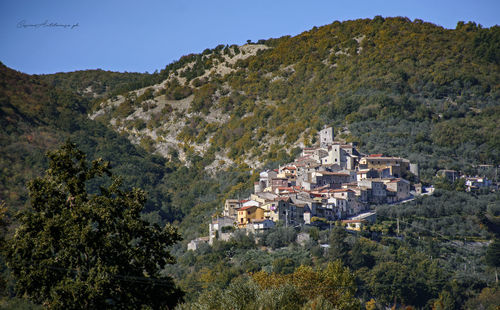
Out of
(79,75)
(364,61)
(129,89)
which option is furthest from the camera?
(79,75)

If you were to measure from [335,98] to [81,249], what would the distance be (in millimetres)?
81277

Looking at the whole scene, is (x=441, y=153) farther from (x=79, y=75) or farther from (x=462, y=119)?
(x=79, y=75)

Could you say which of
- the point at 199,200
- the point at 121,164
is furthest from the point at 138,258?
the point at 121,164

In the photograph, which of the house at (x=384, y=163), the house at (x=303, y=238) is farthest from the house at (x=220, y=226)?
the house at (x=384, y=163)

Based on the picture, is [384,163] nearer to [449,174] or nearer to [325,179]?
[325,179]

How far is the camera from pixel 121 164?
103875 millimetres

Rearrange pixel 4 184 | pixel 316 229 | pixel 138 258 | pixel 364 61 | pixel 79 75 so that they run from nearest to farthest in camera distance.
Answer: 1. pixel 138 258
2. pixel 316 229
3. pixel 4 184
4. pixel 364 61
5. pixel 79 75

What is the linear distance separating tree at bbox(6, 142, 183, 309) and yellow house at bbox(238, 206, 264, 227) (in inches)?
1461

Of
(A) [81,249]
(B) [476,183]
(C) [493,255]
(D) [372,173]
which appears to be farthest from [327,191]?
(A) [81,249]

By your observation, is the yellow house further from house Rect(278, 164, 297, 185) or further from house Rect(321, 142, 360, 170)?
house Rect(321, 142, 360, 170)

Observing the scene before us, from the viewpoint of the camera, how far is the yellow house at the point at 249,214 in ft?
188

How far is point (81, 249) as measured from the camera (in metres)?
19.2

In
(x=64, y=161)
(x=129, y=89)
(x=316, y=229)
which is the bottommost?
(x=316, y=229)

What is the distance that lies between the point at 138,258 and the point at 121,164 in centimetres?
8560
